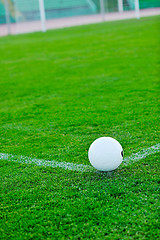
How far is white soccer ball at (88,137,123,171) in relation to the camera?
10.9 ft

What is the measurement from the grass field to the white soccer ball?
144 millimetres

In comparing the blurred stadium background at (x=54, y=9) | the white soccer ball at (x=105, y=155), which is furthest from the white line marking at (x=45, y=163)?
the blurred stadium background at (x=54, y=9)

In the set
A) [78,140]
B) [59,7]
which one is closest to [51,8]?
[59,7]

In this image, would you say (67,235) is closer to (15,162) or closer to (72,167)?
(72,167)

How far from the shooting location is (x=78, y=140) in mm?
4543

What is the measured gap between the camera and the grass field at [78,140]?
2.80 meters

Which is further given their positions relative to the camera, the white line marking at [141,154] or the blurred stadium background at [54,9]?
the blurred stadium background at [54,9]

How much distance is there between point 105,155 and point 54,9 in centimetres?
2773

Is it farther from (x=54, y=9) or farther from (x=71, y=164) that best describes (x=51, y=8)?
(x=71, y=164)

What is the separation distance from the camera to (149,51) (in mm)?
10664

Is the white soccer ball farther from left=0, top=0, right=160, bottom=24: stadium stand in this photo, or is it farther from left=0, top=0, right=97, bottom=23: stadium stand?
left=0, top=0, right=97, bottom=23: stadium stand

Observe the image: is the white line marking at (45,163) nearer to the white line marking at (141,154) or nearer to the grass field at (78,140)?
the grass field at (78,140)

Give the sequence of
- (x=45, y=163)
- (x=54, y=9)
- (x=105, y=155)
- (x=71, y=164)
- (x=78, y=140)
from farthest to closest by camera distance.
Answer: (x=54, y=9) → (x=78, y=140) → (x=45, y=163) → (x=71, y=164) → (x=105, y=155)

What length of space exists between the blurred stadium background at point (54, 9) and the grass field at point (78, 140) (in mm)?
15218
